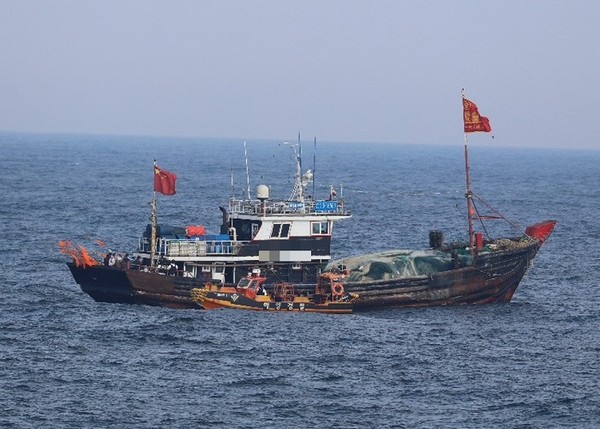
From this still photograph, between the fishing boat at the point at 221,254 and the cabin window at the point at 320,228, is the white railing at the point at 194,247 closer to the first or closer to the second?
the fishing boat at the point at 221,254

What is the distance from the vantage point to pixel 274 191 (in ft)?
516

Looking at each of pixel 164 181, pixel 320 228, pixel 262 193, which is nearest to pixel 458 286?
pixel 320 228

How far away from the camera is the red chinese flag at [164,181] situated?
70438 millimetres

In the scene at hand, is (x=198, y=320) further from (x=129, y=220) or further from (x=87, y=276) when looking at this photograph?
(x=129, y=220)

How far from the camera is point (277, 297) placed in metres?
68.5

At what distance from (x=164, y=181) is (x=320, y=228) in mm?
9037

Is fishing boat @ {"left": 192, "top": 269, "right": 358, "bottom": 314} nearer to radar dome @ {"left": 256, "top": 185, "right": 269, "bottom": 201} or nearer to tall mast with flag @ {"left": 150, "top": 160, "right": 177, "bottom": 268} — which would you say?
tall mast with flag @ {"left": 150, "top": 160, "right": 177, "bottom": 268}

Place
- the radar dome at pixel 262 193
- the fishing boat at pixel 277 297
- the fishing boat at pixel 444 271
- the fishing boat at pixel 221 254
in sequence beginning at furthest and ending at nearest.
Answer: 1. the radar dome at pixel 262 193
2. the fishing boat at pixel 444 271
3. the fishing boat at pixel 221 254
4. the fishing boat at pixel 277 297

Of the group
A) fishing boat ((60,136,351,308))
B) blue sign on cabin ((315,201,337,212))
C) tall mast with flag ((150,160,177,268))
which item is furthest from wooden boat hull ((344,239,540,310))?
tall mast with flag ((150,160,177,268))

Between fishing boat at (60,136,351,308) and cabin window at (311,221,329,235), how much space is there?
0.18ft

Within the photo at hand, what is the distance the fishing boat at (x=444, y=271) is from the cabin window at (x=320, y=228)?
6.10 ft

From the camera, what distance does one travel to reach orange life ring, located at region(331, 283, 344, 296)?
68.6 meters

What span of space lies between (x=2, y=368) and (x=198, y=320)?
530 inches

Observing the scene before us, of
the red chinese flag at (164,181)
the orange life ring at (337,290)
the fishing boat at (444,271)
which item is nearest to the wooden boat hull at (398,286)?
the fishing boat at (444,271)
